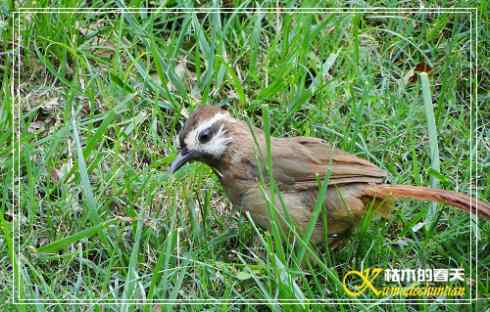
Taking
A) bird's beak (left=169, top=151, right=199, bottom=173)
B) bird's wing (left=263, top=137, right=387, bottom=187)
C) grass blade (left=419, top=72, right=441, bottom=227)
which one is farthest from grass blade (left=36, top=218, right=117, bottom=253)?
grass blade (left=419, top=72, right=441, bottom=227)

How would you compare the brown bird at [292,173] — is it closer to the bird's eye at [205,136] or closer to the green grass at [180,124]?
the bird's eye at [205,136]

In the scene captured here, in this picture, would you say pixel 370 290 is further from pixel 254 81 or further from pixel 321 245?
pixel 254 81

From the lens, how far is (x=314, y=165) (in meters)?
5.79

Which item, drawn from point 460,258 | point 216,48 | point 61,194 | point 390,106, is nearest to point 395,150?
point 390,106

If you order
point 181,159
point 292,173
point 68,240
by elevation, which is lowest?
point 68,240

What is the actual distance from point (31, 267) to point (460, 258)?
8.02 ft

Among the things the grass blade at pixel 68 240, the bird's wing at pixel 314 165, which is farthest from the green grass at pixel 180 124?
the bird's wing at pixel 314 165

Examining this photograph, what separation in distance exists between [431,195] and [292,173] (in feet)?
2.80

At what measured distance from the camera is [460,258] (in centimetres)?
551

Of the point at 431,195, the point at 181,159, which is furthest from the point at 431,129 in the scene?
the point at 181,159

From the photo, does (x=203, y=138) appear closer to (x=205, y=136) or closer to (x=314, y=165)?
(x=205, y=136)

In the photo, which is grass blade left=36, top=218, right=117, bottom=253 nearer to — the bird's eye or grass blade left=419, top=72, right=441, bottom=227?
the bird's eye

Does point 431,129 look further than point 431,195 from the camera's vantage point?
Yes

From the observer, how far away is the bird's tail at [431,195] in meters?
5.35
